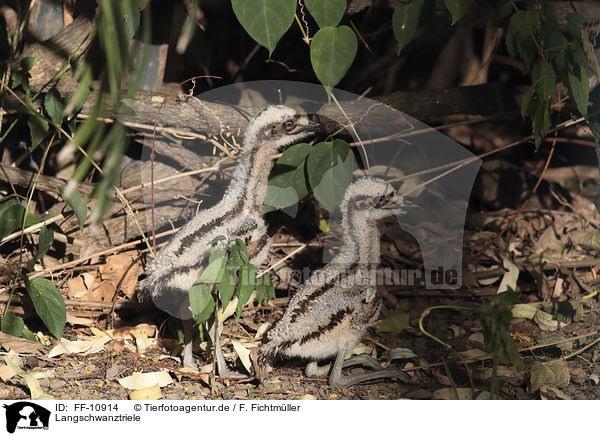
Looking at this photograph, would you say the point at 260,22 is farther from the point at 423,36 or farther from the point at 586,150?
the point at 586,150

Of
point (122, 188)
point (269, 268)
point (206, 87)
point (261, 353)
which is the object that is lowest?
point (261, 353)

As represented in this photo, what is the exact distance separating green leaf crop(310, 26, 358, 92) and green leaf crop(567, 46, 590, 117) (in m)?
0.65

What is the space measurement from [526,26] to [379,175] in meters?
0.62

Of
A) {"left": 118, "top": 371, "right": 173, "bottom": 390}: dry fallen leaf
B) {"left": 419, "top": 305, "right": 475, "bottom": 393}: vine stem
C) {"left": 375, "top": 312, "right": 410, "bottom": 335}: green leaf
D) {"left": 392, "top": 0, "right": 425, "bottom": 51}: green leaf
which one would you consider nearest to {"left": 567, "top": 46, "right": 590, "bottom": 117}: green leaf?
{"left": 392, "top": 0, "right": 425, "bottom": 51}: green leaf

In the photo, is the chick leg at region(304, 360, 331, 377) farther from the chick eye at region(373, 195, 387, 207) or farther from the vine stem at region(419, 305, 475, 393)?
the chick eye at region(373, 195, 387, 207)

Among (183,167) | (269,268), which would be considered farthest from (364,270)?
(183,167)

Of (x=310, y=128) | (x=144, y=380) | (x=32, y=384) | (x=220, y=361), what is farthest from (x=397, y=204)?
(x=32, y=384)

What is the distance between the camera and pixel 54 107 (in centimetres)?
190

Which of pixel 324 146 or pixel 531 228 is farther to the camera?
pixel 531 228

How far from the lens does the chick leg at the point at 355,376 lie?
1638mm

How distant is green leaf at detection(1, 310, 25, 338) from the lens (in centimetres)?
177

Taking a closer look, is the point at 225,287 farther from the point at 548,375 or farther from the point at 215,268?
the point at 548,375

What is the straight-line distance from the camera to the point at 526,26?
1.77m
